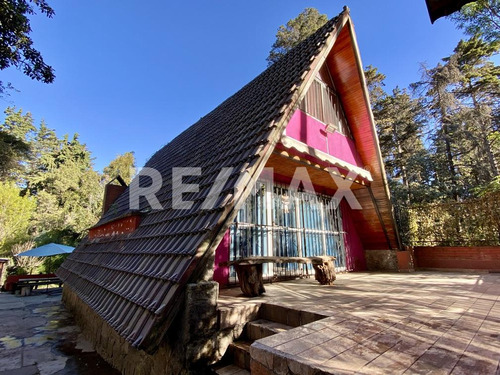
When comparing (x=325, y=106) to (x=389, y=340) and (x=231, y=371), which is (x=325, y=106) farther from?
(x=231, y=371)

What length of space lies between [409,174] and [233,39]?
16.4 meters

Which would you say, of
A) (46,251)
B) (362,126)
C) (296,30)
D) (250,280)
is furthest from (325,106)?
(46,251)

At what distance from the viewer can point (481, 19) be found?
1257 centimetres

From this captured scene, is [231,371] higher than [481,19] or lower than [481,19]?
lower

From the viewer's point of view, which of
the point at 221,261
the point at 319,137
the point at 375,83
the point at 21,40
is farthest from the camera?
the point at 375,83

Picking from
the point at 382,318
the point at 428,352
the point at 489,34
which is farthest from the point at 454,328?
the point at 489,34

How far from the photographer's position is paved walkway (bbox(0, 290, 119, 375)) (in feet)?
11.6

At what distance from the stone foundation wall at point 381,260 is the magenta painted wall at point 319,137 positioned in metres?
3.48

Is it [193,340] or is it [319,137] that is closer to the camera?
[193,340]

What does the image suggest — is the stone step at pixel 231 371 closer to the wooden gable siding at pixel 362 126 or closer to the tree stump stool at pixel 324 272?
the tree stump stool at pixel 324 272

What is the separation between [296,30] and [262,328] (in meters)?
20.4

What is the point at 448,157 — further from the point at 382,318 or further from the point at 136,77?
the point at 136,77

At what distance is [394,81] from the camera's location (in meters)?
21.1

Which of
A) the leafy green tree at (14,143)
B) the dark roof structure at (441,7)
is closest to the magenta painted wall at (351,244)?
the dark roof structure at (441,7)
